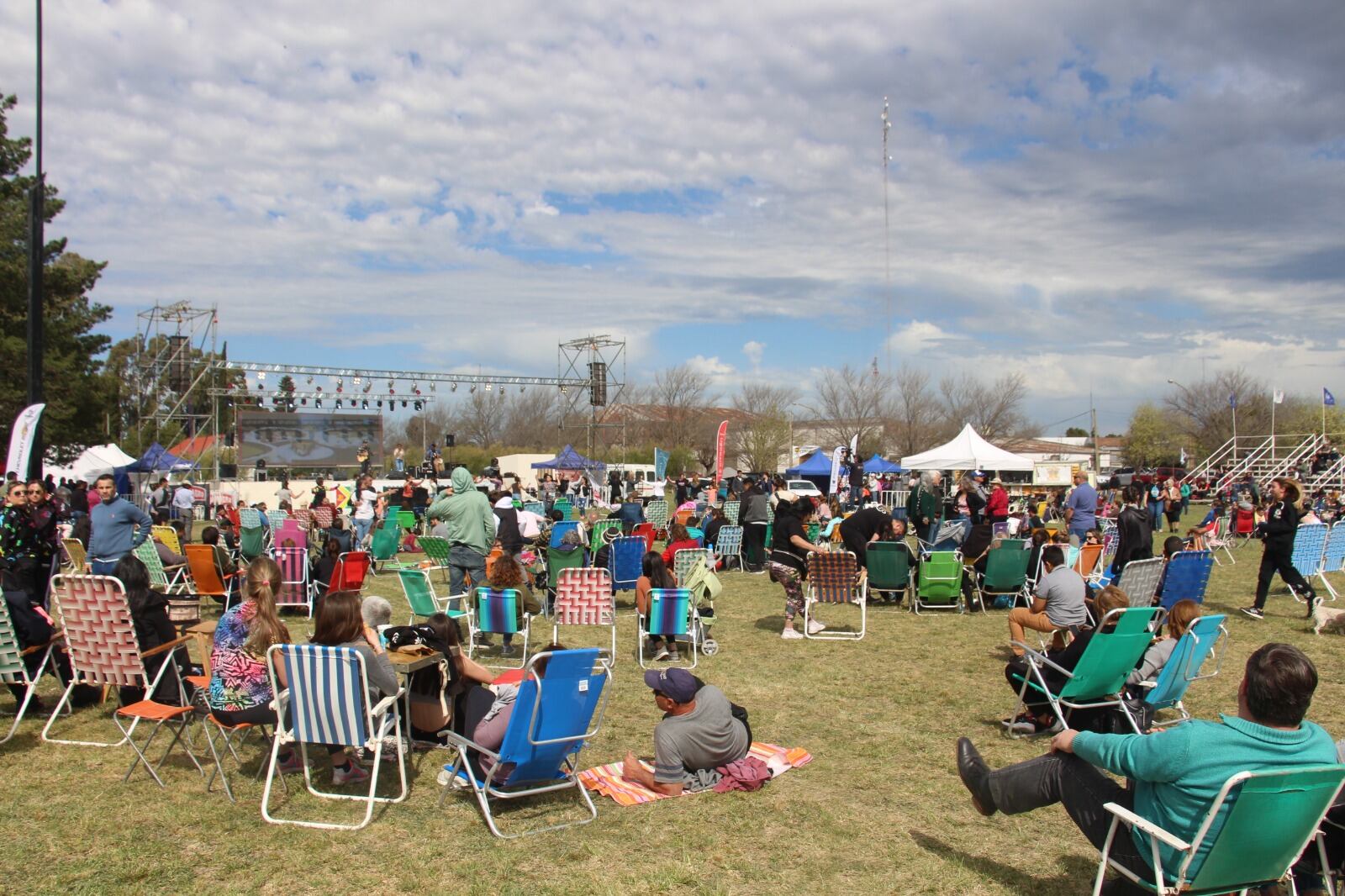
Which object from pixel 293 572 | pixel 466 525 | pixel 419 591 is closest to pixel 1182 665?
pixel 419 591

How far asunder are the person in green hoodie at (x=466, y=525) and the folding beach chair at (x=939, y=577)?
4.52m

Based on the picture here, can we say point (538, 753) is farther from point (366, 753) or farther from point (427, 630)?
point (366, 753)

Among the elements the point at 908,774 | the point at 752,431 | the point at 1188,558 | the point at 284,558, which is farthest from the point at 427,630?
the point at 752,431

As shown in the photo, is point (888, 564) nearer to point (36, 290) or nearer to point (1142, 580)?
point (1142, 580)

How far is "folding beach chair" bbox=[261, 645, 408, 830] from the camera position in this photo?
164 inches

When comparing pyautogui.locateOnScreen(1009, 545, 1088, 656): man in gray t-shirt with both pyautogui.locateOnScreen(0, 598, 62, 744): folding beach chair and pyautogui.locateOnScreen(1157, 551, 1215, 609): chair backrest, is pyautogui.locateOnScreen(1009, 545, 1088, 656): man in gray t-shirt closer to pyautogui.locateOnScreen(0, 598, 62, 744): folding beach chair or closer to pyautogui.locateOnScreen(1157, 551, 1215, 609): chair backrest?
pyautogui.locateOnScreen(1157, 551, 1215, 609): chair backrest

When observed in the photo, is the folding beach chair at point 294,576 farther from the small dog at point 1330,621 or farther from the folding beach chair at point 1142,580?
the small dog at point 1330,621

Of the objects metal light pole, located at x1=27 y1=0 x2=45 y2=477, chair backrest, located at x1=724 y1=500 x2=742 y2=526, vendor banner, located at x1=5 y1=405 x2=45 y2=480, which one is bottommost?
chair backrest, located at x1=724 y1=500 x2=742 y2=526

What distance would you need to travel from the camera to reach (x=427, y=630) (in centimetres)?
502

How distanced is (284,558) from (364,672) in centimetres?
642

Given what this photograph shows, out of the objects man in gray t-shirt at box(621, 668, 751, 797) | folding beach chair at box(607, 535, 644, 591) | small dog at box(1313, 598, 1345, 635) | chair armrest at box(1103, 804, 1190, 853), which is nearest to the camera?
chair armrest at box(1103, 804, 1190, 853)

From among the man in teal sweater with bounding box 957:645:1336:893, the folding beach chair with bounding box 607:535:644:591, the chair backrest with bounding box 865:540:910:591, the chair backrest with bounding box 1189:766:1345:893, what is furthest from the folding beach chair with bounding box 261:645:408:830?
the chair backrest with bounding box 865:540:910:591

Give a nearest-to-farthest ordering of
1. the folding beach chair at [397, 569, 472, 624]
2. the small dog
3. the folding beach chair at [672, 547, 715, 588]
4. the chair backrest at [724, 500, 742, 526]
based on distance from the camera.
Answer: the folding beach chair at [397, 569, 472, 624] < the small dog < the folding beach chair at [672, 547, 715, 588] < the chair backrest at [724, 500, 742, 526]

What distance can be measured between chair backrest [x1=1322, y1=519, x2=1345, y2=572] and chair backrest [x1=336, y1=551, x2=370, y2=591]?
10.4m
